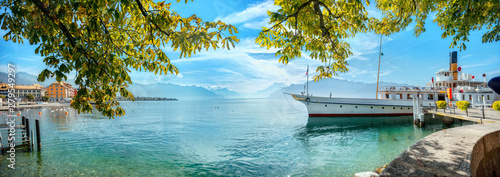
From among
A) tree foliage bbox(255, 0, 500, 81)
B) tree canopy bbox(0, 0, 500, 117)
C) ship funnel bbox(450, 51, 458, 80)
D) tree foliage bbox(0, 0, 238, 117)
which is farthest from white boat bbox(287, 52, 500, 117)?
tree foliage bbox(0, 0, 238, 117)

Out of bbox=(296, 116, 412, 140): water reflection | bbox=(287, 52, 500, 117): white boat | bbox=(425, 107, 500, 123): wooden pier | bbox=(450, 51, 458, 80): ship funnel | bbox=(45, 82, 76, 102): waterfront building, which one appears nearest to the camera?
bbox=(425, 107, 500, 123): wooden pier

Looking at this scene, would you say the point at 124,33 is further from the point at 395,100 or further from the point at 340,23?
the point at 395,100

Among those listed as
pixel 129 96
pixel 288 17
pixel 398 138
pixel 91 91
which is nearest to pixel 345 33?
pixel 288 17

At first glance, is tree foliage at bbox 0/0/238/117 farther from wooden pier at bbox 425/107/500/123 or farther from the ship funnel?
the ship funnel

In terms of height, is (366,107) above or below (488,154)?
below

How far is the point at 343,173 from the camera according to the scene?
1070 centimetres

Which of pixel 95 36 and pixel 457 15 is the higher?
pixel 457 15

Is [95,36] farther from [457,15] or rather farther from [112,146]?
[112,146]

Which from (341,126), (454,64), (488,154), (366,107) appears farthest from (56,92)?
(454,64)

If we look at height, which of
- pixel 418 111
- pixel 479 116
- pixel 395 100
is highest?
pixel 395 100

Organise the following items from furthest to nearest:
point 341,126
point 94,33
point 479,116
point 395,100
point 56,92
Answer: point 56,92, point 395,100, point 341,126, point 479,116, point 94,33

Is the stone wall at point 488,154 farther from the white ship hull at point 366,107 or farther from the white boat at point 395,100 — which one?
the white boat at point 395,100

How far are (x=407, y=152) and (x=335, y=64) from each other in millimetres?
3143

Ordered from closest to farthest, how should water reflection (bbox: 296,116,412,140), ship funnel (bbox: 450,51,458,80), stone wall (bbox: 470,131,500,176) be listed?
stone wall (bbox: 470,131,500,176), water reflection (bbox: 296,116,412,140), ship funnel (bbox: 450,51,458,80)
